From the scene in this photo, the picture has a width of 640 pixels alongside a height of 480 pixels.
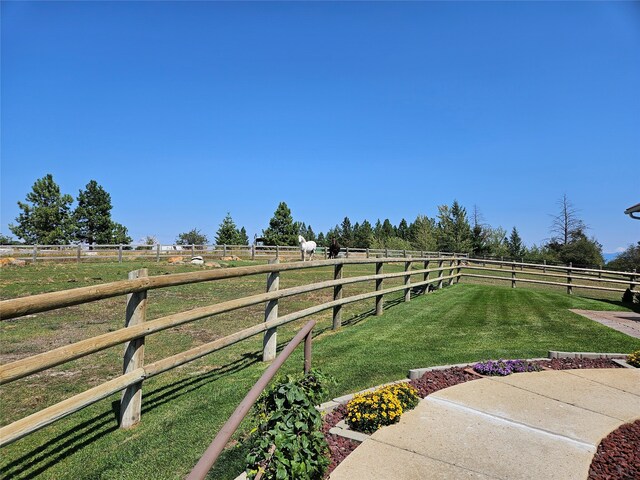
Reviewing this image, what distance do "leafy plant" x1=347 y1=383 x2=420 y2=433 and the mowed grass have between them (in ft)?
2.13

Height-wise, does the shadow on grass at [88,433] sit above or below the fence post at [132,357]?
below

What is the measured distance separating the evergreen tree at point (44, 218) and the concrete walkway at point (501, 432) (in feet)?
175

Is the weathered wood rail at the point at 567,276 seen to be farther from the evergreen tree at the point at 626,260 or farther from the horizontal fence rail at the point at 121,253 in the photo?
the evergreen tree at the point at 626,260

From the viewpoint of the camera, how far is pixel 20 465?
2.71 m

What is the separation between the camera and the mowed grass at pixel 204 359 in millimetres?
2834

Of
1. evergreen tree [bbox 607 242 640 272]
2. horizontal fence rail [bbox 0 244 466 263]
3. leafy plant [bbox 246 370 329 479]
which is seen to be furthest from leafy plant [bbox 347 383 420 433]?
evergreen tree [bbox 607 242 640 272]

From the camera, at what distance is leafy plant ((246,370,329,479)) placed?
1.95 m

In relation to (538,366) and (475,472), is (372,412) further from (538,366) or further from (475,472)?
(538,366)

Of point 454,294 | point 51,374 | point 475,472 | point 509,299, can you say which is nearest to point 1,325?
point 51,374

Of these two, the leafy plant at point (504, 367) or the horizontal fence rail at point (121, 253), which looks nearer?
the leafy plant at point (504, 367)

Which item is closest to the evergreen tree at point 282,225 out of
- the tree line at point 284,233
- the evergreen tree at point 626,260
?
the tree line at point 284,233

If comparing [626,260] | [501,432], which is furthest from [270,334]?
[626,260]

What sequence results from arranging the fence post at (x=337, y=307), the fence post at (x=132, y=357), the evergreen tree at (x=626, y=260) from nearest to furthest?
1. the fence post at (x=132, y=357)
2. the fence post at (x=337, y=307)
3. the evergreen tree at (x=626, y=260)

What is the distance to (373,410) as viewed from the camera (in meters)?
3.35
